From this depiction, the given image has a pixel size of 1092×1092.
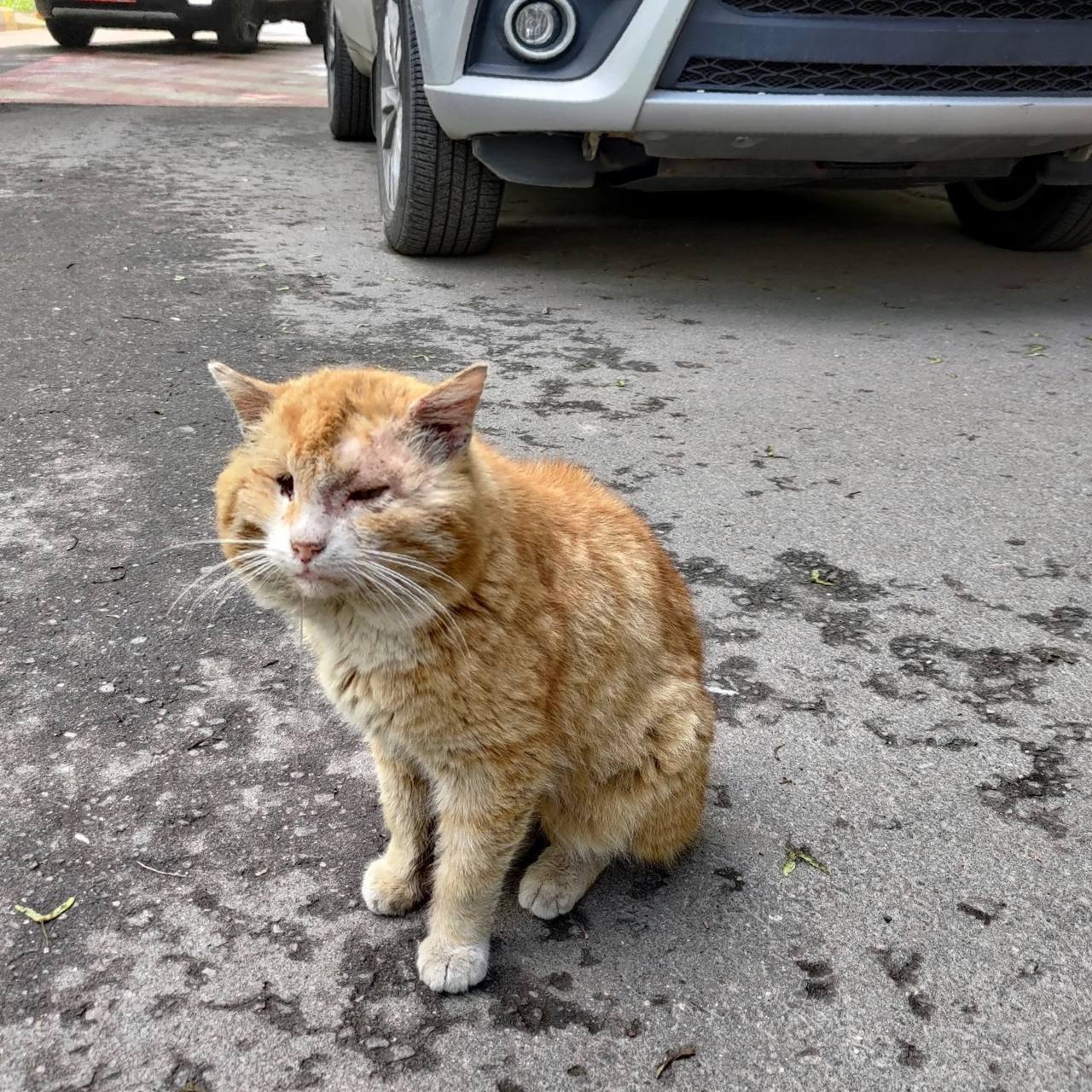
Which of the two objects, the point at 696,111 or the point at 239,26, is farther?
the point at 239,26

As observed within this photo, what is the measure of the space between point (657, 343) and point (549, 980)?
10.3 feet

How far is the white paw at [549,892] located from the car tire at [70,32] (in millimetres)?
15086

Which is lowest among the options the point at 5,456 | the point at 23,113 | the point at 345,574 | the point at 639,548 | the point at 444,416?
the point at 23,113

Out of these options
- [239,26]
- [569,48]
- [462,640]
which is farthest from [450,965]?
[239,26]

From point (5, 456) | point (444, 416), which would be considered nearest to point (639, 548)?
point (444, 416)

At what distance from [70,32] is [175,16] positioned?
5.36 ft

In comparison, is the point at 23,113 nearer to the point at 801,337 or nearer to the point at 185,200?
the point at 185,200

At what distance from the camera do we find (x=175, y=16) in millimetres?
13547

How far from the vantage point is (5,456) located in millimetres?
3152

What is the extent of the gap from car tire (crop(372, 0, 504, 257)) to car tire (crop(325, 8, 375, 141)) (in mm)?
2530

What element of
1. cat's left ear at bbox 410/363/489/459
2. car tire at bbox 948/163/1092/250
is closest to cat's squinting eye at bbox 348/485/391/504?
cat's left ear at bbox 410/363/489/459

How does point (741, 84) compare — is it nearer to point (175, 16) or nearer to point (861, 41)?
point (861, 41)

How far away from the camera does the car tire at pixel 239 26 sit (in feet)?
46.0

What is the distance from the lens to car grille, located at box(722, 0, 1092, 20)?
3.89m
